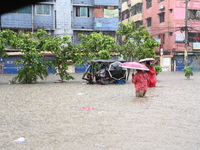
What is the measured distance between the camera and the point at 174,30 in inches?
1620

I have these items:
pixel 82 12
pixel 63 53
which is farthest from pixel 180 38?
pixel 63 53

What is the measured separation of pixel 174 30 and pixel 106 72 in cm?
2384

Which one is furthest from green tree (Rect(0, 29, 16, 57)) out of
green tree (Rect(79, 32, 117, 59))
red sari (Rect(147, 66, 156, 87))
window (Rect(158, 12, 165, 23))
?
window (Rect(158, 12, 165, 23))

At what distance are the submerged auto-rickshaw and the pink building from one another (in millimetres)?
22091

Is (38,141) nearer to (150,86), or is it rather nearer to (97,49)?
(150,86)

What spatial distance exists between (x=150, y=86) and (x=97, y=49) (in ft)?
21.5

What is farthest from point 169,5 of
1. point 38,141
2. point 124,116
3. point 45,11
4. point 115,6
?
point 38,141

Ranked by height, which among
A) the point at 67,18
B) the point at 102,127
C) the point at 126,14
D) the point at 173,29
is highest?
the point at 126,14

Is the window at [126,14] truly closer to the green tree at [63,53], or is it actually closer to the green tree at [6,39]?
the green tree at [63,53]

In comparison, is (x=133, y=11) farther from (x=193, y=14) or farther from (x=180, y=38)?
(x=180, y=38)

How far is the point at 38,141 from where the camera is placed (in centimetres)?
564

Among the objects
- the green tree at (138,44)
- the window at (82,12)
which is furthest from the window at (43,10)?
the green tree at (138,44)

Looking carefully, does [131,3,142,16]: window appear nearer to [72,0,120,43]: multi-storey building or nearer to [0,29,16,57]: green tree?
[72,0,120,43]: multi-storey building

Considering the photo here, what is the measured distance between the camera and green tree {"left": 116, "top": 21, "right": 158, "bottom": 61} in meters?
24.2
